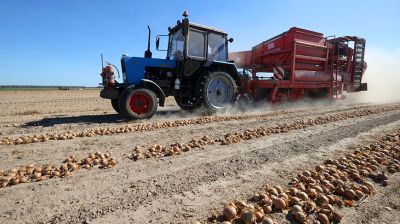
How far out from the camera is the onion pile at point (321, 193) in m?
2.13

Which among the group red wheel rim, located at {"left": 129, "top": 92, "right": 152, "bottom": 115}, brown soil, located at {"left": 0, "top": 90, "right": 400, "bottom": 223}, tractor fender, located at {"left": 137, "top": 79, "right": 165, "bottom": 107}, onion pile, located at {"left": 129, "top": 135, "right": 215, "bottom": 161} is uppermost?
tractor fender, located at {"left": 137, "top": 79, "right": 165, "bottom": 107}

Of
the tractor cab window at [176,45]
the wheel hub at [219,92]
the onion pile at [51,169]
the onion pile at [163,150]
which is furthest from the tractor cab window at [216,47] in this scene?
the onion pile at [51,169]

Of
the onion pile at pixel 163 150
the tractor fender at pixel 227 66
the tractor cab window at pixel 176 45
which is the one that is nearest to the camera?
the onion pile at pixel 163 150

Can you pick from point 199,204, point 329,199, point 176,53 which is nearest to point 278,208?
point 329,199

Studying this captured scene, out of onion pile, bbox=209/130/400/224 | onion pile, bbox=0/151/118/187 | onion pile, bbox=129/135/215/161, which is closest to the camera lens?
onion pile, bbox=209/130/400/224

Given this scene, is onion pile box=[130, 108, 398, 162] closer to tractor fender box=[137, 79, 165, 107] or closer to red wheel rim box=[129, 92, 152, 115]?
red wheel rim box=[129, 92, 152, 115]

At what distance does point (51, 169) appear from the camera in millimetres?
3111

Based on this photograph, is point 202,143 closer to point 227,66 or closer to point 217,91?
point 217,91

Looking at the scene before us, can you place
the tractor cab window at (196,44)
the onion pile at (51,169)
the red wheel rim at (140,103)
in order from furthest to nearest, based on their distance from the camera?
1. the tractor cab window at (196,44)
2. the red wheel rim at (140,103)
3. the onion pile at (51,169)

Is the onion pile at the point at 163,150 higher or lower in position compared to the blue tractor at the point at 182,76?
lower

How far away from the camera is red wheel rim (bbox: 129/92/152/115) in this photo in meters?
7.04

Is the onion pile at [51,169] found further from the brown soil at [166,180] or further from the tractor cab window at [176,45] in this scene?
the tractor cab window at [176,45]

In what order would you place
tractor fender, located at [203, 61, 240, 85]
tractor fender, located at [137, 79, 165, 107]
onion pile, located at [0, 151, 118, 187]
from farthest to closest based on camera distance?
1. tractor fender, located at [203, 61, 240, 85]
2. tractor fender, located at [137, 79, 165, 107]
3. onion pile, located at [0, 151, 118, 187]

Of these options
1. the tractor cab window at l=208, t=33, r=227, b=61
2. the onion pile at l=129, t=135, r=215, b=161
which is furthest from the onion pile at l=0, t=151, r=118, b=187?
the tractor cab window at l=208, t=33, r=227, b=61
